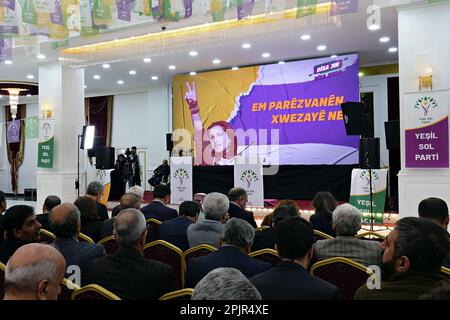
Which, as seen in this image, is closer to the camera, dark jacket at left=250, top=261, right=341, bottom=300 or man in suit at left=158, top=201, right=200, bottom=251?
dark jacket at left=250, top=261, right=341, bottom=300

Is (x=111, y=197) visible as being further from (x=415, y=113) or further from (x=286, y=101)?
(x=415, y=113)

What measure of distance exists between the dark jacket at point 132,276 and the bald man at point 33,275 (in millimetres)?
672

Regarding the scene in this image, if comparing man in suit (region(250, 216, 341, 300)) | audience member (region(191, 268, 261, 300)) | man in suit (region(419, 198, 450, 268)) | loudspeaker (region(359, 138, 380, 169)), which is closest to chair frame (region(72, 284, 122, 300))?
man in suit (region(250, 216, 341, 300))

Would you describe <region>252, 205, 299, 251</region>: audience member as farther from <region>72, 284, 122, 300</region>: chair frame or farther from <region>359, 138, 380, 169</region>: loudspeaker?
<region>359, 138, 380, 169</region>: loudspeaker

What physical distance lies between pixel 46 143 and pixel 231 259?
9.20 metres

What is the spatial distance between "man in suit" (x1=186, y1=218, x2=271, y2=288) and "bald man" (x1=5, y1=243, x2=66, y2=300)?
0.95 meters

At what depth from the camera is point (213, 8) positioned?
21.0 feet

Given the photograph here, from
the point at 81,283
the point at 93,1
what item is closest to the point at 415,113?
the point at 93,1

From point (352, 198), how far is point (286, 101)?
160 inches

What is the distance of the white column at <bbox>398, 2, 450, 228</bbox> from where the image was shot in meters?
6.32

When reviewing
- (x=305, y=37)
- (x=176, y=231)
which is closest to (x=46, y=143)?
(x=305, y=37)

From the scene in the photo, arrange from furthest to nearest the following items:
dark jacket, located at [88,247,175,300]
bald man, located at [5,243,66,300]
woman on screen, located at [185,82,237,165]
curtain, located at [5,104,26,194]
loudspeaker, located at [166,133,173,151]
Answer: curtain, located at [5,104,26,194], loudspeaker, located at [166,133,173,151], woman on screen, located at [185,82,237,165], dark jacket, located at [88,247,175,300], bald man, located at [5,243,66,300]

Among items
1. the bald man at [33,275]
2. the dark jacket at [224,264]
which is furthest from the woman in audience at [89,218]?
the bald man at [33,275]

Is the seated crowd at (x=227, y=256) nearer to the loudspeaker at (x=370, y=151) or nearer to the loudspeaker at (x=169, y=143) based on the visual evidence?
the loudspeaker at (x=370, y=151)
